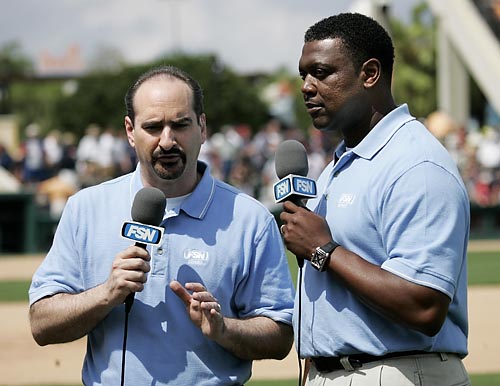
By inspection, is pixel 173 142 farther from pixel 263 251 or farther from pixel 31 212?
pixel 31 212

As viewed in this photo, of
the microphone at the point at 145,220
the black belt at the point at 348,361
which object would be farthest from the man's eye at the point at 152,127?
the black belt at the point at 348,361

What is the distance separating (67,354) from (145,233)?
7.68 m

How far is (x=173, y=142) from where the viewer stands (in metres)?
4.57

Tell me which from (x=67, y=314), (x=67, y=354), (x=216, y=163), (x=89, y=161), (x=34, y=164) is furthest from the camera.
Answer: (x=34, y=164)

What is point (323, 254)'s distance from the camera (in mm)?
4270

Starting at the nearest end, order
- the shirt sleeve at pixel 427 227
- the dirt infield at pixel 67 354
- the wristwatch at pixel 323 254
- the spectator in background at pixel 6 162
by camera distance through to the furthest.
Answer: the shirt sleeve at pixel 427 227
the wristwatch at pixel 323 254
the dirt infield at pixel 67 354
the spectator in background at pixel 6 162

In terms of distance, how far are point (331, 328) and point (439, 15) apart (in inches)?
1624

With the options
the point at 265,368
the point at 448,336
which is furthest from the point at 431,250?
the point at 265,368

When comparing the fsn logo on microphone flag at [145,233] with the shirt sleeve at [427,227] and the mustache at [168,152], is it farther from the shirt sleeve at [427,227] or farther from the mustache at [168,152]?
the shirt sleeve at [427,227]

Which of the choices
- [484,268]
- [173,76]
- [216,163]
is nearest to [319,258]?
[173,76]

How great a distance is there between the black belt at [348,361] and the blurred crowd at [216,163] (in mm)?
21252

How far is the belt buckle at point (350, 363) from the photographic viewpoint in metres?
4.41

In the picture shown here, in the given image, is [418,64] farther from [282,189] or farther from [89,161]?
[282,189]

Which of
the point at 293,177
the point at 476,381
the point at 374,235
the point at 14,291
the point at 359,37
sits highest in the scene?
the point at 359,37
